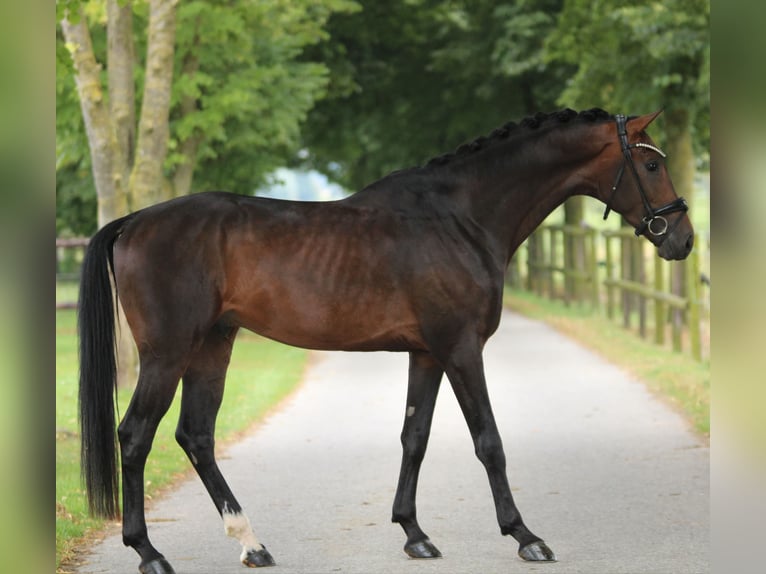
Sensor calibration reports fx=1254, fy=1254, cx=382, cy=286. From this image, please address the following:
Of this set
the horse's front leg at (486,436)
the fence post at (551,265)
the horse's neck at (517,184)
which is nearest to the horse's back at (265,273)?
the horse's front leg at (486,436)

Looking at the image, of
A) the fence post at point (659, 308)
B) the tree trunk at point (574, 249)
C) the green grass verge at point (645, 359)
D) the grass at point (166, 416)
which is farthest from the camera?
the tree trunk at point (574, 249)

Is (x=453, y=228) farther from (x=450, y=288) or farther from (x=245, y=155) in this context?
(x=245, y=155)

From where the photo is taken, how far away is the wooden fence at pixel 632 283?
1611 cm

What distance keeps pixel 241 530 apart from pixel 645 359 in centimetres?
1065

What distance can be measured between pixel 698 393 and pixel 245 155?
397 inches

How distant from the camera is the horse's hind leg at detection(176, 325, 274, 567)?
20.3ft

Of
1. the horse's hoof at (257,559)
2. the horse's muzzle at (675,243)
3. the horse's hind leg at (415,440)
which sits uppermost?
the horse's muzzle at (675,243)

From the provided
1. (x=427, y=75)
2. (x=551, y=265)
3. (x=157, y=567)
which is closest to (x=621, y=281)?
(x=551, y=265)

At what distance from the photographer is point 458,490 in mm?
8320

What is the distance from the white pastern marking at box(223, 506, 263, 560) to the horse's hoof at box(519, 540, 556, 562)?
1298 mm

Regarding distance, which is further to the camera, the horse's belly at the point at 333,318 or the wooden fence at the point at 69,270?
the wooden fence at the point at 69,270

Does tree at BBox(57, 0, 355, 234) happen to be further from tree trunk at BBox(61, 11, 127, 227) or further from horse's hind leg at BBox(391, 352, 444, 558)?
horse's hind leg at BBox(391, 352, 444, 558)

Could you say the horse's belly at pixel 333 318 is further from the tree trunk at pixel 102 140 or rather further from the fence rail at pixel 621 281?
the tree trunk at pixel 102 140

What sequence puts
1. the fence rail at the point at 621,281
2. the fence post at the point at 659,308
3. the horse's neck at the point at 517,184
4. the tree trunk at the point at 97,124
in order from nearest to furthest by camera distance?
the horse's neck at the point at 517,184 → the tree trunk at the point at 97,124 → the fence rail at the point at 621,281 → the fence post at the point at 659,308
